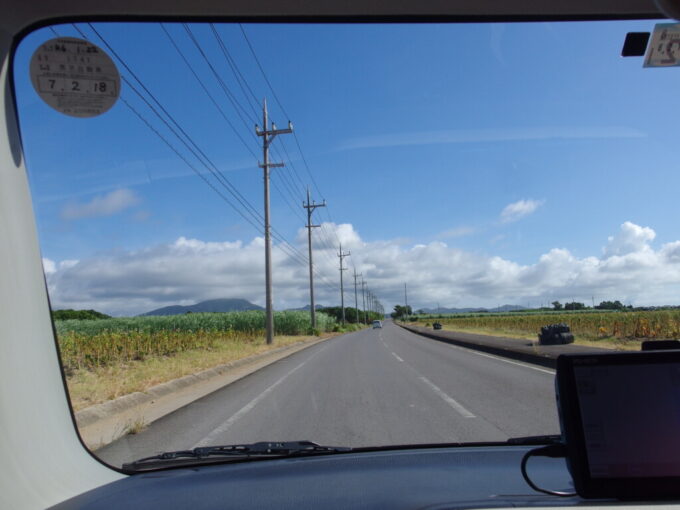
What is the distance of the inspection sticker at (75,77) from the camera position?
3.05 meters

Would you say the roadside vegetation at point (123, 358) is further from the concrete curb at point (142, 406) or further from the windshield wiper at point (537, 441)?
the windshield wiper at point (537, 441)

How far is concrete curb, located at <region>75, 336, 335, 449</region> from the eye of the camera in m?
6.53

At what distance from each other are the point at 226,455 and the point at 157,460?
0.47 m

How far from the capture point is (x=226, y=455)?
12.4 feet

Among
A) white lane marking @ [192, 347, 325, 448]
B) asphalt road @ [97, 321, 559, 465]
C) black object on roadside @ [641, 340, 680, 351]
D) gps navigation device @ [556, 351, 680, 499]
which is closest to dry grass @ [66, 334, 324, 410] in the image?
asphalt road @ [97, 321, 559, 465]

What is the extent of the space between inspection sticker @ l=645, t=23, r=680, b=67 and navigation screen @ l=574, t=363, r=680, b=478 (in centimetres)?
196

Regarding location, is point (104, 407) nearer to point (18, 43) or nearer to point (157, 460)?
point (157, 460)

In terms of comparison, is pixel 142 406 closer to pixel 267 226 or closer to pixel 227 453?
pixel 227 453

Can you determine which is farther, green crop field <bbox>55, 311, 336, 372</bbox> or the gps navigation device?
green crop field <bbox>55, 311, 336, 372</bbox>

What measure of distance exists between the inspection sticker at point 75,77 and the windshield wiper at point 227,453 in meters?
2.33

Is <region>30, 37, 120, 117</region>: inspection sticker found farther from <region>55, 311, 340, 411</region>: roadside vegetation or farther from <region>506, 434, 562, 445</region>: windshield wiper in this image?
<region>506, 434, 562, 445</region>: windshield wiper

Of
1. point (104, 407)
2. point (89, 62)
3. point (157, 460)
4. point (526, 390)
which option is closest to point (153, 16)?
point (89, 62)

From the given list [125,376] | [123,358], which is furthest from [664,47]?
[123,358]

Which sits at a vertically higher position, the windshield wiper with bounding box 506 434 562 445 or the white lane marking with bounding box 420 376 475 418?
the windshield wiper with bounding box 506 434 562 445
